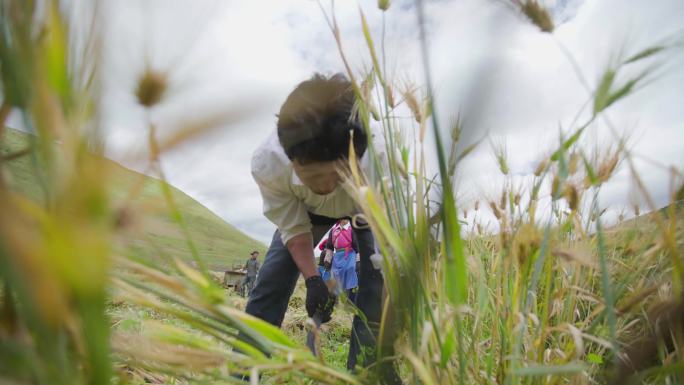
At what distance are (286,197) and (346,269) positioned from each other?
314cm

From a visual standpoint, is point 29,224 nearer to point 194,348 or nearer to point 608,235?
point 194,348

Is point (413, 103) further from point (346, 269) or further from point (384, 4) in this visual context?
point (346, 269)

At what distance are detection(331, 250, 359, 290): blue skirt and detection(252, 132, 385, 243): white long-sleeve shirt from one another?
3013 millimetres

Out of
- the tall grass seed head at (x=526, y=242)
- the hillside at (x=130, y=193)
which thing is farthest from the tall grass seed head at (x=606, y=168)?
the hillside at (x=130, y=193)

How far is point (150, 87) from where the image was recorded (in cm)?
31

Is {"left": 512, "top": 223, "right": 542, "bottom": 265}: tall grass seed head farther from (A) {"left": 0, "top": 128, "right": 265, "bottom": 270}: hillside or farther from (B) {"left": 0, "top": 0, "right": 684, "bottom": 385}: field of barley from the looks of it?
(A) {"left": 0, "top": 128, "right": 265, "bottom": 270}: hillside

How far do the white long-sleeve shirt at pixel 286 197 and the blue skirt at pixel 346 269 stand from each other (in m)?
3.01

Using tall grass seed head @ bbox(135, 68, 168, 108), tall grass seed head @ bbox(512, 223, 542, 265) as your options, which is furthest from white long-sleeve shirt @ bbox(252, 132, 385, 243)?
tall grass seed head @ bbox(135, 68, 168, 108)

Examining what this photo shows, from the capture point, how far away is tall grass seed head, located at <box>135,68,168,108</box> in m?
0.30

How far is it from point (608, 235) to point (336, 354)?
6.95 ft

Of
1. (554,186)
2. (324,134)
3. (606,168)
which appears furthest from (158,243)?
(324,134)

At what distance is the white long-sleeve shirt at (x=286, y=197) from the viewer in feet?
5.65

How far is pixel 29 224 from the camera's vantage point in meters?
0.21

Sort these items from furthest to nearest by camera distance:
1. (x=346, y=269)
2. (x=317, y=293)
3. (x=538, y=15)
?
(x=346, y=269) → (x=317, y=293) → (x=538, y=15)
